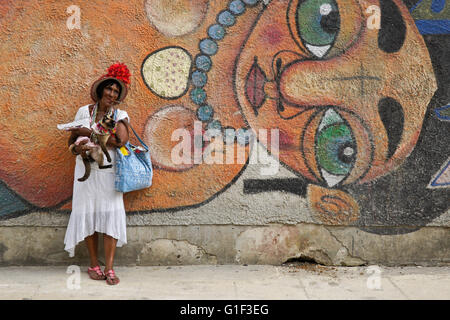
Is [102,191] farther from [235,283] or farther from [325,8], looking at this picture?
[325,8]

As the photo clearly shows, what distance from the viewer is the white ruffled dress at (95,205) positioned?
4539mm

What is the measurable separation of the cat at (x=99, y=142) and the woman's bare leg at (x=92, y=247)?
537 mm

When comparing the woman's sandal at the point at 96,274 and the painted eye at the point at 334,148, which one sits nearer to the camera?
the woman's sandal at the point at 96,274

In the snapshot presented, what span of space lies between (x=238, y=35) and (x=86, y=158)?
5.66ft

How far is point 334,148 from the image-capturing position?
486cm

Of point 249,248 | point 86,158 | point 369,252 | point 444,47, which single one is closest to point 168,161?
point 86,158

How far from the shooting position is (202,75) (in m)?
4.82

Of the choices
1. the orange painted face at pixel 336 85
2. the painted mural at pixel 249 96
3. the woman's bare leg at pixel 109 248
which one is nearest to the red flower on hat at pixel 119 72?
the painted mural at pixel 249 96

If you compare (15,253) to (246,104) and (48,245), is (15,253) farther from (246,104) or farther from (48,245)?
(246,104)

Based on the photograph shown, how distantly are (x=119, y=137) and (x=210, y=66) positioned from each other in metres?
1.05

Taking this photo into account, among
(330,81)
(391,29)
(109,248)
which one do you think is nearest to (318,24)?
(330,81)

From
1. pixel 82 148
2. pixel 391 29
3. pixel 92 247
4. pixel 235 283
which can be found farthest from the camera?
pixel 391 29

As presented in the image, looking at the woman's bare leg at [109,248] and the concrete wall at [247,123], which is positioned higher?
the concrete wall at [247,123]

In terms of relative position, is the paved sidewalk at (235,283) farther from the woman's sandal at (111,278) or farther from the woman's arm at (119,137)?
the woman's arm at (119,137)
